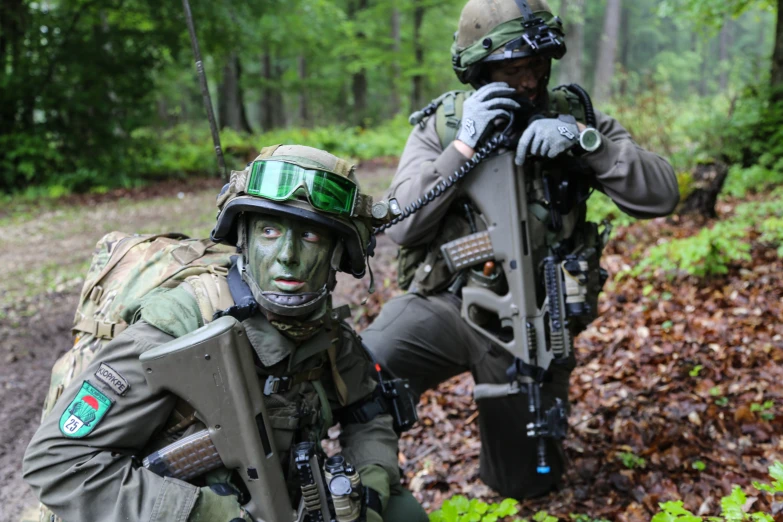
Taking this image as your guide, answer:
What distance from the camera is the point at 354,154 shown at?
19.9 metres

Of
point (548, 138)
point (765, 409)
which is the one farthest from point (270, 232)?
point (765, 409)

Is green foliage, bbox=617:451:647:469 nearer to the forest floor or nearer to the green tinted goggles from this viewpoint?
the forest floor

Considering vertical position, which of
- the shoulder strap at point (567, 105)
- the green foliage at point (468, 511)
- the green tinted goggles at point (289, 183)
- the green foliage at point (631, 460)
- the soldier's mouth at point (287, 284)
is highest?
the shoulder strap at point (567, 105)

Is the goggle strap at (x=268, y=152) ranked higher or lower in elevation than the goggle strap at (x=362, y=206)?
higher

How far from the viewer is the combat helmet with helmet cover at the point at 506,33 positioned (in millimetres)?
3385

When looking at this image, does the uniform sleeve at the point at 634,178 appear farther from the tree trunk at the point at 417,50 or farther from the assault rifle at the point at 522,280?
the tree trunk at the point at 417,50

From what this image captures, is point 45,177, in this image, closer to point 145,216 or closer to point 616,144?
point 145,216

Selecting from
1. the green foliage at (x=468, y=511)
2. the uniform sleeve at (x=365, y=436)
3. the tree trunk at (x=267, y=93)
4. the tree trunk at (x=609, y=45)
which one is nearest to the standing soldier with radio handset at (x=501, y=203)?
the uniform sleeve at (x=365, y=436)

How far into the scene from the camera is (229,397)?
2266mm

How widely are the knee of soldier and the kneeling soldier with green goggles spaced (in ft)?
0.76

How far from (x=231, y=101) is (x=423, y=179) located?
1999 centimetres

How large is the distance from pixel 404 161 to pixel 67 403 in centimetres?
235

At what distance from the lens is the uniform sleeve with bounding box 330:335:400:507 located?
2807 mm

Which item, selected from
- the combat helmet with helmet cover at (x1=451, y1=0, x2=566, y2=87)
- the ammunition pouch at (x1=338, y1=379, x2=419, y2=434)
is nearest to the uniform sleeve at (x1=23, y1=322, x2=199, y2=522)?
the ammunition pouch at (x1=338, y1=379, x2=419, y2=434)
